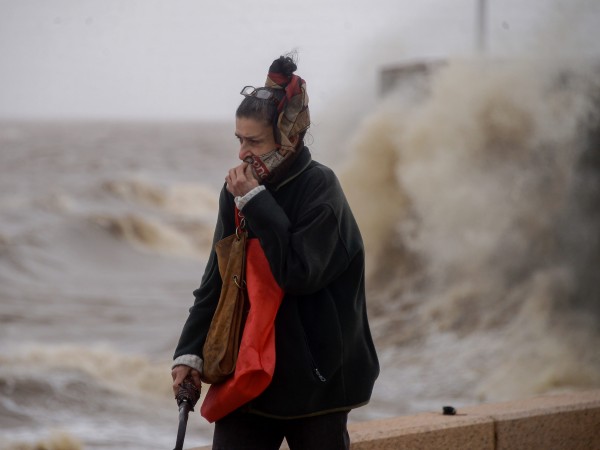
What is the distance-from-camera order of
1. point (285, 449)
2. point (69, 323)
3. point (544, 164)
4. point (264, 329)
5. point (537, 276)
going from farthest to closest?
1. point (69, 323)
2. point (544, 164)
3. point (537, 276)
4. point (285, 449)
5. point (264, 329)

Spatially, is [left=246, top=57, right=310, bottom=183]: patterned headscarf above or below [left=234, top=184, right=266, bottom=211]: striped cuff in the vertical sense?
above

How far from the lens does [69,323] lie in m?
21.7

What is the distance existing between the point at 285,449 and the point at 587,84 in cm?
1296

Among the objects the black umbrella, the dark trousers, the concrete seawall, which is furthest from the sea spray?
the black umbrella

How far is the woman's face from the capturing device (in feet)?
7.95

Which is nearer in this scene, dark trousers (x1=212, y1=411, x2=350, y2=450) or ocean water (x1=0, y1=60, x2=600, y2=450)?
dark trousers (x1=212, y1=411, x2=350, y2=450)

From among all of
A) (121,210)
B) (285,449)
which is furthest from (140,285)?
(285,449)

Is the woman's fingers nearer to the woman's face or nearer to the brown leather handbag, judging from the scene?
the brown leather handbag

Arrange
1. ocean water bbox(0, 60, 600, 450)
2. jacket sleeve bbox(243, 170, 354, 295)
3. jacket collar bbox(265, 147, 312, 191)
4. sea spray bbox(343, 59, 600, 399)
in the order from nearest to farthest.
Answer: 1. jacket sleeve bbox(243, 170, 354, 295)
2. jacket collar bbox(265, 147, 312, 191)
3. ocean water bbox(0, 60, 600, 450)
4. sea spray bbox(343, 59, 600, 399)

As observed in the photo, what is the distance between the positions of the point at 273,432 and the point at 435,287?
1479 centimetres

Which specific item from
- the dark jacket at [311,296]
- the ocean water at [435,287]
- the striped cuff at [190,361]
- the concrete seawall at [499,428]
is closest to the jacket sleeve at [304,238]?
the dark jacket at [311,296]

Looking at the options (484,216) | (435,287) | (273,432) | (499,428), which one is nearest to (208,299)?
(273,432)

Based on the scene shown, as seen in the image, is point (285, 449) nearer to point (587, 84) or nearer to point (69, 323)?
point (587, 84)

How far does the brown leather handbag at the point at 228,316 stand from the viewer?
2396mm
